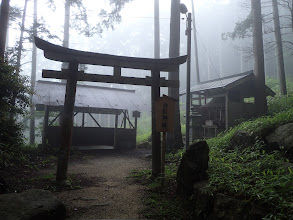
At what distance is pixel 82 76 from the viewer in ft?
20.5

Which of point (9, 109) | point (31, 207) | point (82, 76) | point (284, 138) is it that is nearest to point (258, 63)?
point (284, 138)

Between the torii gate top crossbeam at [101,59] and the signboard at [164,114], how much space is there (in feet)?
4.79

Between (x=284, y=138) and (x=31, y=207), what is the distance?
6.19m

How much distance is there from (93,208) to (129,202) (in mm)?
802

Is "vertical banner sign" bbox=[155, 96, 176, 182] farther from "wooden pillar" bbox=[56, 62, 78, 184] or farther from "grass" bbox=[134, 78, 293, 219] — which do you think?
"wooden pillar" bbox=[56, 62, 78, 184]

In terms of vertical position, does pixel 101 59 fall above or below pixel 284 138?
above

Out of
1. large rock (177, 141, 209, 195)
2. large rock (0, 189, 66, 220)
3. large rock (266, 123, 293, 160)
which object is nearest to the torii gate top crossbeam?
large rock (177, 141, 209, 195)

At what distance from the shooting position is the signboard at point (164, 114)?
18.8 ft

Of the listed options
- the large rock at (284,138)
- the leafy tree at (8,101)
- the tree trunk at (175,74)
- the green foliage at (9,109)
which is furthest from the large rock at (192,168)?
the leafy tree at (8,101)

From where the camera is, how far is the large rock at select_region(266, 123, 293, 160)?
17.7 feet

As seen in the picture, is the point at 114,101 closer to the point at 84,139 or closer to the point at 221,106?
the point at 84,139

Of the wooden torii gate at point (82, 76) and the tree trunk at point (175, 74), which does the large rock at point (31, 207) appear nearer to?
the wooden torii gate at point (82, 76)

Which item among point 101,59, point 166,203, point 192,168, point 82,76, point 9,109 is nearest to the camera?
point 166,203

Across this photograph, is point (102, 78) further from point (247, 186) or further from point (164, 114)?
point (247, 186)
